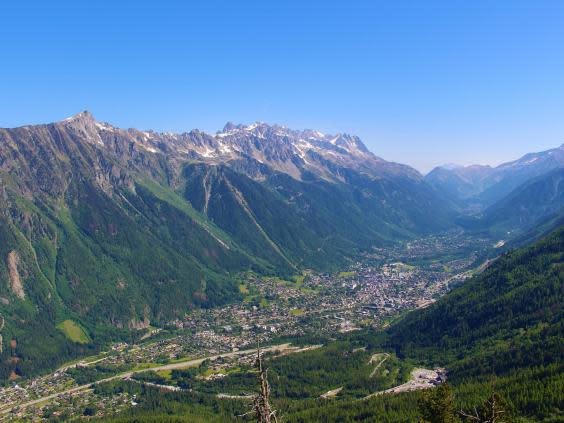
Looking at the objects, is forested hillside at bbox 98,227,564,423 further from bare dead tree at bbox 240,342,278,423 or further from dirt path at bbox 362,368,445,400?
bare dead tree at bbox 240,342,278,423

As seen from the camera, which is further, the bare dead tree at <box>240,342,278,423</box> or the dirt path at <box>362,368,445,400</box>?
the dirt path at <box>362,368,445,400</box>

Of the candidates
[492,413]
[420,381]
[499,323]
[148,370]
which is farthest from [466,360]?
[492,413]

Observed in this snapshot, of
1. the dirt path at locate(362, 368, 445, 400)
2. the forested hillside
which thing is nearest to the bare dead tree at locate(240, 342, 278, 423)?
the forested hillside

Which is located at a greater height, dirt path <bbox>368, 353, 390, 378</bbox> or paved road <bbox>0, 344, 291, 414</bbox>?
paved road <bbox>0, 344, 291, 414</bbox>

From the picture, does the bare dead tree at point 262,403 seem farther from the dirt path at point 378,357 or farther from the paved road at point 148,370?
the paved road at point 148,370

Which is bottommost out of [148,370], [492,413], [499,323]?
[499,323]

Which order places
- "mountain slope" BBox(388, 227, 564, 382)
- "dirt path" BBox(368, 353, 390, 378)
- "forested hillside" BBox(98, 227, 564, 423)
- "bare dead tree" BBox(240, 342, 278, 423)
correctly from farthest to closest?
"dirt path" BBox(368, 353, 390, 378) → "mountain slope" BBox(388, 227, 564, 382) → "forested hillside" BBox(98, 227, 564, 423) → "bare dead tree" BBox(240, 342, 278, 423)

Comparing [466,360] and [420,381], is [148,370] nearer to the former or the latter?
[420,381]

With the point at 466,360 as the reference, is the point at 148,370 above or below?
above

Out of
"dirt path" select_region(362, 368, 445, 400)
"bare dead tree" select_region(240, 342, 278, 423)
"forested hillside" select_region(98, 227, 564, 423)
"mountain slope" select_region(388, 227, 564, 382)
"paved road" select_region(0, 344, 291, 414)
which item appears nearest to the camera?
"bare dead tree" select_region(240, 342, 278, 423)

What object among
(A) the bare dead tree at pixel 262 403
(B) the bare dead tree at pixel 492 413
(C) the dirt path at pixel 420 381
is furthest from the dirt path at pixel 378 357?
(A) the bare dead tree at pixel 262 403

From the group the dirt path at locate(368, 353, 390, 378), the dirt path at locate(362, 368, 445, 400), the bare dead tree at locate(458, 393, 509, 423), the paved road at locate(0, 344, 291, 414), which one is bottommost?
the dirt path at locate(362, 368, 445, 400)
